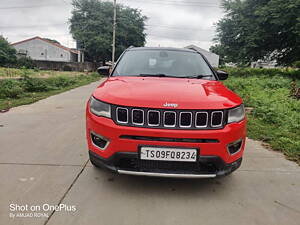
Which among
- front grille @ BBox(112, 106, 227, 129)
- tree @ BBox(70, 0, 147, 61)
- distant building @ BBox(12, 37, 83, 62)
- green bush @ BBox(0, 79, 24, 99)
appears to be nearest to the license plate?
front grille @ BBox(112, 106, 227, 129)

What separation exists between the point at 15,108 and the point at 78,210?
526 centimetres

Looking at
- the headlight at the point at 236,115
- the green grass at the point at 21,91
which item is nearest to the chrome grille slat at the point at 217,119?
the headlight at the point at 236,115

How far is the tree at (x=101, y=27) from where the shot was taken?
34812 millimetres

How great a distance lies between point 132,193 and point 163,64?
1.80m

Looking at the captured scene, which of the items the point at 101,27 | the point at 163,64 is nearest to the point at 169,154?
the point at 163,64

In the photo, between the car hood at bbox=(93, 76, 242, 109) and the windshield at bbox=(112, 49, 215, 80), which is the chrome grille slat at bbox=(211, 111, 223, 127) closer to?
the car hood at bbox=(93, 76, 242, 109)

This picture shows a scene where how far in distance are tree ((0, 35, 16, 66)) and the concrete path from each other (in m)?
32.8

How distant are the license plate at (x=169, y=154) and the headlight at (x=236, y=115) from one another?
0.49 metres

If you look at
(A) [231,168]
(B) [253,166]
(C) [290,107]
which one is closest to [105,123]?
(A) [231,168]

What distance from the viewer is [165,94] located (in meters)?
2.26

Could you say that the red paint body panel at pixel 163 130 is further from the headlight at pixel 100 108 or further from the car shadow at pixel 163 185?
the car shadow at pixel 163 185

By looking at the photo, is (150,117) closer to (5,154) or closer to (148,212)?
(148,212)

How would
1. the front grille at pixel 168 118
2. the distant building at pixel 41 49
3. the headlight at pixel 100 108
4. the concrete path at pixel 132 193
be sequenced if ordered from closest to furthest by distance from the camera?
the concrete path at pixel 132 193 < the front grille at pixel 168 118 < the headlight at pixel 100 108 < the distant building at pixel 41 49

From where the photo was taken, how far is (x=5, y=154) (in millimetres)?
3189
